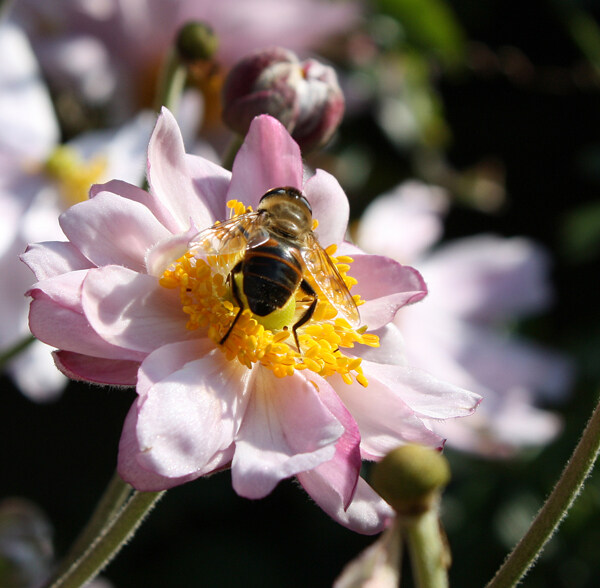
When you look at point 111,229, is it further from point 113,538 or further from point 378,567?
point 378,567

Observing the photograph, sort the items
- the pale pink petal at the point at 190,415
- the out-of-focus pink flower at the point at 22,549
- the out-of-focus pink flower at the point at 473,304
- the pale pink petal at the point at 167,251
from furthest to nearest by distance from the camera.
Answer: the out-of-focus pink flower at the point at 473,304 < the out-of-focus pink flower at the point at 22,549 < the pale pink petal at the point at 167,251 < the pale pink petal at the point at 190,415

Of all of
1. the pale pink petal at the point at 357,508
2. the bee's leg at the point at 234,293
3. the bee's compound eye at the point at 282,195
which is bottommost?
the pale pink petal at the point at 357,508

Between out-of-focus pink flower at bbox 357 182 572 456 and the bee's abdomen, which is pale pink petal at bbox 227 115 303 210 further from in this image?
out-of-focus pink flower at bbox 357 182 572 456

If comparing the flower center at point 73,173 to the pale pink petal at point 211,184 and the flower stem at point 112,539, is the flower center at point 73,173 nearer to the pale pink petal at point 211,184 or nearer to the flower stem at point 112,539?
→ the pale pink petal at point 211,184

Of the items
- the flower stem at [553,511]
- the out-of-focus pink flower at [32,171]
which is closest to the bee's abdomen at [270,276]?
the flower stem at [553,511]

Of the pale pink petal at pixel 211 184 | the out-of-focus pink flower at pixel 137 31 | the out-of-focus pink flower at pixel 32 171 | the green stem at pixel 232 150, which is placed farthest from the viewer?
the out-of-focus pink flower at pixel 137 31

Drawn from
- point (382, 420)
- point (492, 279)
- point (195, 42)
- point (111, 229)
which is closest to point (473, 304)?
point (492, 279)
